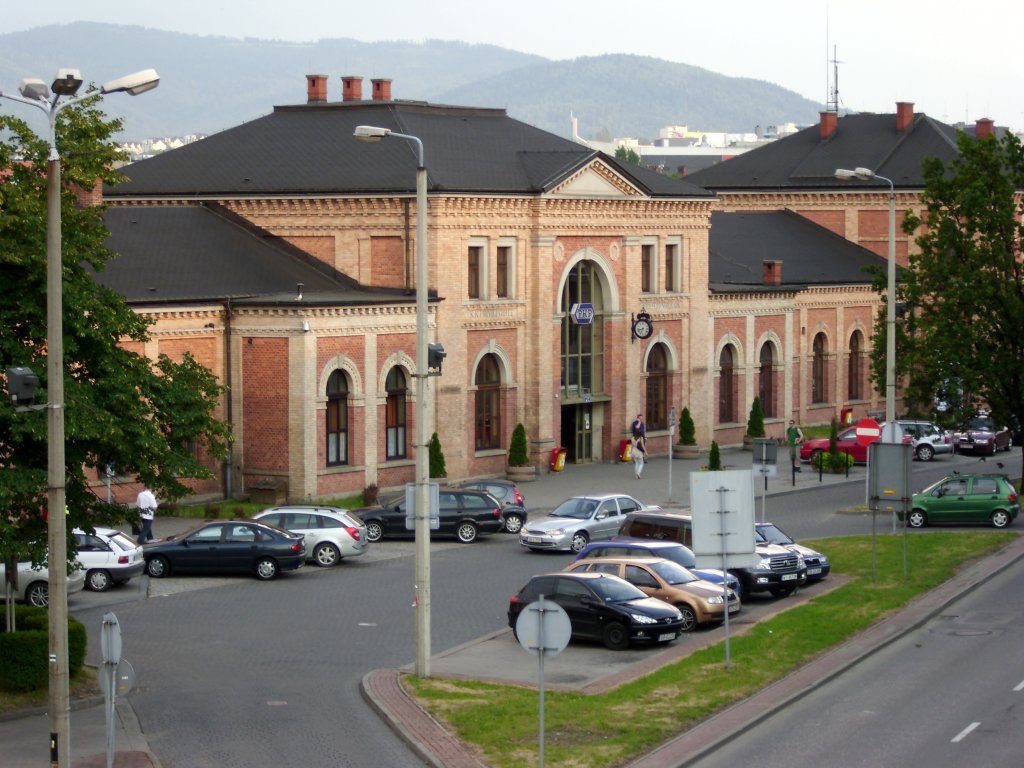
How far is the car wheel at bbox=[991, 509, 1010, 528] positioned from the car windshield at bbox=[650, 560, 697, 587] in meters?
16.5

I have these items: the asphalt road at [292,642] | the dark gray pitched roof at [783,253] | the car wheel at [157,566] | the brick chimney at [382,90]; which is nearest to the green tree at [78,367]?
the asphalt road at [292,642]

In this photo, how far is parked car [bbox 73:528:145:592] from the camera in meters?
37.2

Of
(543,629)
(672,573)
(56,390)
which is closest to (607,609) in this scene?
(672,573)

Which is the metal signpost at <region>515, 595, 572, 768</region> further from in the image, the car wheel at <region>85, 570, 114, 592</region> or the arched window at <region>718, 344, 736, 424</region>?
the arched window at <region>718, 344, 736, 424</region>

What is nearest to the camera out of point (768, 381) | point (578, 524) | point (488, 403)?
point (578, 524)

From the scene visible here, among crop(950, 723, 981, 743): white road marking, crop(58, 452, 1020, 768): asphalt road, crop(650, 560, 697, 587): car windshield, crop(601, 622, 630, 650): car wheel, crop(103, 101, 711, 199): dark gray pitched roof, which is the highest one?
crop(103, 101, 711, 199): dark gray pitched roof

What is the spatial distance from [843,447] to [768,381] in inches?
352

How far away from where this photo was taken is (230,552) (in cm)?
3881

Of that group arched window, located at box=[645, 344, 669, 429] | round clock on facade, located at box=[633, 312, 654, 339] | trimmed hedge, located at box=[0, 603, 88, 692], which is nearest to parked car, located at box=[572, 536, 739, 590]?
trimmed hedge, located at box=[0, 603, 88, 692]

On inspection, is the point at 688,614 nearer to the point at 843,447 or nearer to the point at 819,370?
the point at 843,447

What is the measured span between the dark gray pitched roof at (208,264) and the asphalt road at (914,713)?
26.2 metres

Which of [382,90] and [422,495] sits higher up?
[382,90]

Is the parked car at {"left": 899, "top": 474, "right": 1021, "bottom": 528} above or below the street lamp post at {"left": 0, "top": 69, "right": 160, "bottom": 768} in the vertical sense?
below

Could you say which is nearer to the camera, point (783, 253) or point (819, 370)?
point (819, 370)
